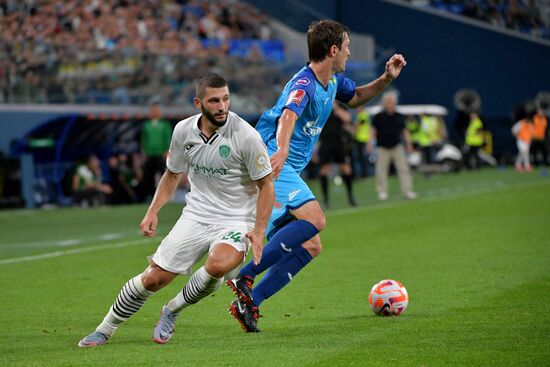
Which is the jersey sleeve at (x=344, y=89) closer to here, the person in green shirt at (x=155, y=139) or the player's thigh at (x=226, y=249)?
the player's thigh at (x=226, y=249)

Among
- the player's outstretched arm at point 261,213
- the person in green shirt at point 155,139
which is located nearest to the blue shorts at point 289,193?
the player's outstretched arm at point 261,213

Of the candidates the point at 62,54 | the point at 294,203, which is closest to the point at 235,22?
the point at 62,54

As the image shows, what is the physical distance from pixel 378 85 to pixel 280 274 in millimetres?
1889

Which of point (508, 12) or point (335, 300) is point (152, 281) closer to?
point (335, 300)

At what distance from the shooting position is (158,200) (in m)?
8.48

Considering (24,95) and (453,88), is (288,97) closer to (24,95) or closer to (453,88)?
(24,95)

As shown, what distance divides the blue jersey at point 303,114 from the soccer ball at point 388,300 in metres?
1.19

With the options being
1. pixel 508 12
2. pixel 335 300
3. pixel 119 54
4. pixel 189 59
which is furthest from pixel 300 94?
pixel 508 12

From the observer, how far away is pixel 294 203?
30.5 feet

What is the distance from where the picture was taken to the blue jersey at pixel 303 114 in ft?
29.8

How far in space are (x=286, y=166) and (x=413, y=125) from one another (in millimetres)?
32141

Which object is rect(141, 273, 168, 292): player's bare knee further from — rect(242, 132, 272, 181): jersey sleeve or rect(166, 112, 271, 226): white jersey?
rect(242, 132, 272, 181): jersey sleeve

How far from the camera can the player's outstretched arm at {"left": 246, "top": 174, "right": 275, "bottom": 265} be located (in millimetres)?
8102

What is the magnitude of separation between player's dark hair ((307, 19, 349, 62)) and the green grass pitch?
2.10 meters
